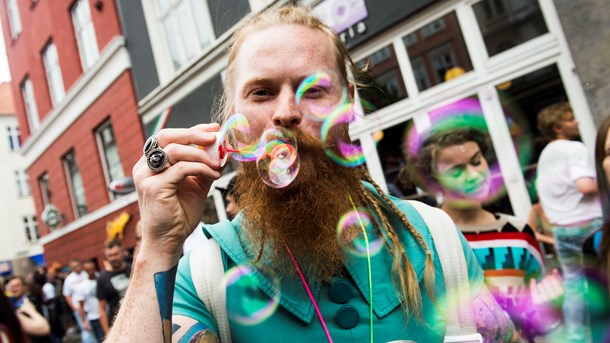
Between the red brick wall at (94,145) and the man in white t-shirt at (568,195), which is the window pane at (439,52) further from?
the red brick wall at (94,145)

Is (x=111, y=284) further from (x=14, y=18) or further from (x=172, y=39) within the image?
(x=14, y=18)

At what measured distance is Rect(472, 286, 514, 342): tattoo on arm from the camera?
1.26m

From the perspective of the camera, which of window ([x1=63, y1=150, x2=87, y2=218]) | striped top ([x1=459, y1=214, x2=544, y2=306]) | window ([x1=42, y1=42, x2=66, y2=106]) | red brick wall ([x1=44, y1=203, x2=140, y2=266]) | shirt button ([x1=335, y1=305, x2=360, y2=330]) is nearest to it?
shirt button ([x1=335, y1=305, x2=360, y2=330])

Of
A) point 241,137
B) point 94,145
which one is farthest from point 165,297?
point 94,145

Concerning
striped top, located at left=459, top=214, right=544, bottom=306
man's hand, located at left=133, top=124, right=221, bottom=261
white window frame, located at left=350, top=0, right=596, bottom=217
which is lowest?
striped top, located at left=459, top=214, right=544, bottom=306

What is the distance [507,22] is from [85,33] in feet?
35.7

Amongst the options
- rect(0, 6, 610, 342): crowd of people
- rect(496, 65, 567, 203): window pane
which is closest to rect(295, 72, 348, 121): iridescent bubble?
rect(0, 6, 610, 342): crowd of people

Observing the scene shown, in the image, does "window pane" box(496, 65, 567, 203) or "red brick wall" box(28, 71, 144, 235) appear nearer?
"window pane" box(496, 65, 567, 203)

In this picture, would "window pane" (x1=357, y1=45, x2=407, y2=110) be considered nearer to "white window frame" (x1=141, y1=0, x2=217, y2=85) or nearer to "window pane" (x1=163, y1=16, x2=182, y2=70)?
"white window frame" (x1=141, y1=0, x2=217, y2=85)

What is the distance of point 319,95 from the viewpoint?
1.28 meters

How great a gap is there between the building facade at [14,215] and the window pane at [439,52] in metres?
29.5

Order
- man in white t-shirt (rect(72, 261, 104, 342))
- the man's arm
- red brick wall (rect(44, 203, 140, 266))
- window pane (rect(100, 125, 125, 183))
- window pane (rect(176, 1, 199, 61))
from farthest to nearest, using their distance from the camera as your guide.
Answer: window pane (rect(100, 125, 125, 183)), red brick wall (rect(44, 203, 140, 266)), window pane (rect(176, 1, 199, 61)), man in white t-shirt (rect(72, 261, 104, 342)), the man's arm

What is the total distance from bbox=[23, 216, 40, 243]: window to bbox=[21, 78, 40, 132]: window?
52.2 feet

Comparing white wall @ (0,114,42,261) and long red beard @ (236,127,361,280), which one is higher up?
white wall @ (0,114,42,261)
